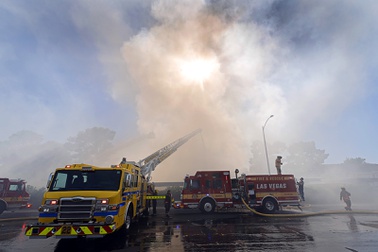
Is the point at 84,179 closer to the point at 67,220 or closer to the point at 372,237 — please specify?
the point at 67,220

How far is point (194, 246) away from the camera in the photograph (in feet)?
23.3

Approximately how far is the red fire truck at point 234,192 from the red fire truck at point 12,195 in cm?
1256

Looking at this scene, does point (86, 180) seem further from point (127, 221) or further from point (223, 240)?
point (223, 240)

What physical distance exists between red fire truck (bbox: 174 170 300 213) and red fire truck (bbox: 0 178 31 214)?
1256 centimetres

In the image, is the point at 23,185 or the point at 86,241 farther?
the point at 23,185

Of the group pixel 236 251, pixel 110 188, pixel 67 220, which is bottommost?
pixel 236 251

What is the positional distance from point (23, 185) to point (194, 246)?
56.6 feet

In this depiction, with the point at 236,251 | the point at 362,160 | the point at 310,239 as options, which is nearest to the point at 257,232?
the point at 310,239

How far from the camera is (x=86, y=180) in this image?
7973 mm

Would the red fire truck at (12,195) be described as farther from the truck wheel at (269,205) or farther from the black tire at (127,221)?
the truck wheel at (269,205)

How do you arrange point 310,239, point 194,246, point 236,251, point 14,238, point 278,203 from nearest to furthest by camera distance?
point 236,251 → point 194,246 → point 310,239 → point 14,238 → point 278,203

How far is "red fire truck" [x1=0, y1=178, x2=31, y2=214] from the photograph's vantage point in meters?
16.3

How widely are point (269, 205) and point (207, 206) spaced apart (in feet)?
14.6

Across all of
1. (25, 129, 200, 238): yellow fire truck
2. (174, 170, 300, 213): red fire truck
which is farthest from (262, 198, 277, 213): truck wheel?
(25, 129, 200, 238): yellow fire truck
